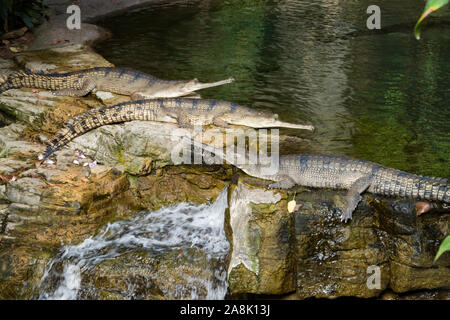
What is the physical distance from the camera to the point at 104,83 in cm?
659

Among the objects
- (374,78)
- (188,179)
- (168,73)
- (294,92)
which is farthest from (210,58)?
(188,179)

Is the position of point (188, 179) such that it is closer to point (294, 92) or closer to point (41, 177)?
point (41, 177)

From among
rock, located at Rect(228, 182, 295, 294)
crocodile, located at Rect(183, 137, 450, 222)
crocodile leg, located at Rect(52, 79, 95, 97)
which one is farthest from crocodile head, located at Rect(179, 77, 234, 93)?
rock, located at Rect(228, 182, 295, 294)

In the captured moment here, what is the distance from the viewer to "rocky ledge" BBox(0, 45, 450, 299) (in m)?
4.03

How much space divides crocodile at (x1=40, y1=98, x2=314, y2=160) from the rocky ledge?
16 cm

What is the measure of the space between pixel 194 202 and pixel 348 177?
179 centimetres

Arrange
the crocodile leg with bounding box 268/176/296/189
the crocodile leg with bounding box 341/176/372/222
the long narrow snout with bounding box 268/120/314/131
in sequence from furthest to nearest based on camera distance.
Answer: the long narrow snout with bounding box 268/120/314/131 → the crocodile leg with bounding box 268/176/296/189 → the crocodile leg with bounding box 341/176/372/222

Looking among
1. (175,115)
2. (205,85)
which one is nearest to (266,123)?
(175,115)

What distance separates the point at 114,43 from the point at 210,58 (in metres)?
2.15

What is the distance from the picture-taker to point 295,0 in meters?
12.2

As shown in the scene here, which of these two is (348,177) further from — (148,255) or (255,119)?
(148,255)

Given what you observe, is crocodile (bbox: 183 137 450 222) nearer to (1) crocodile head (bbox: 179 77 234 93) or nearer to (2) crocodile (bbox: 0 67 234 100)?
(1) crocodile head (bbox: 179 77 234 93)

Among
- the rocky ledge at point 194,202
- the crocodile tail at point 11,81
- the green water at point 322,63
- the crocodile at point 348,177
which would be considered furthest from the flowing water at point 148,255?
the crocodile tail at point 11,81

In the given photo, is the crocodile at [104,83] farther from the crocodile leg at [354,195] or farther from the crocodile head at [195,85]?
the crocodile leg at [354,195]
